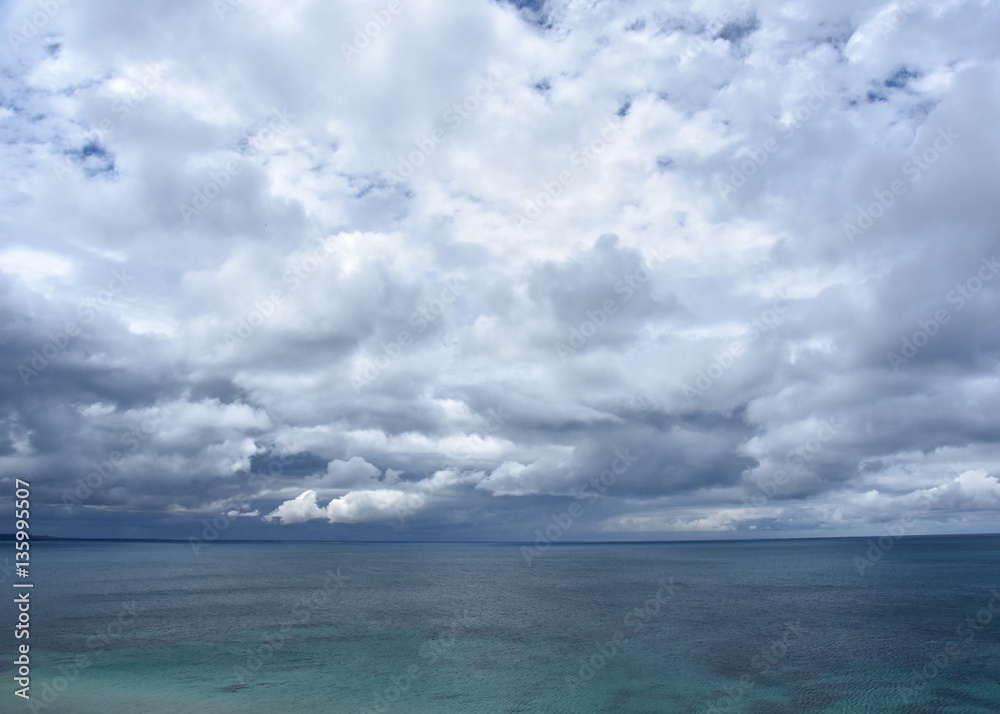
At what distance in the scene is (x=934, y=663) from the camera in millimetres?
47125

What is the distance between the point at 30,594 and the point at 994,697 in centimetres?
11912

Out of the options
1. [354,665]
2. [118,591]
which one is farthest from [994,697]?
[118,591]

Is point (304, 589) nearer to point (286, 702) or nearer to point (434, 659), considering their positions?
point (434, 659)

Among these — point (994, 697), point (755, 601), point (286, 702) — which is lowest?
point (755, 601)
